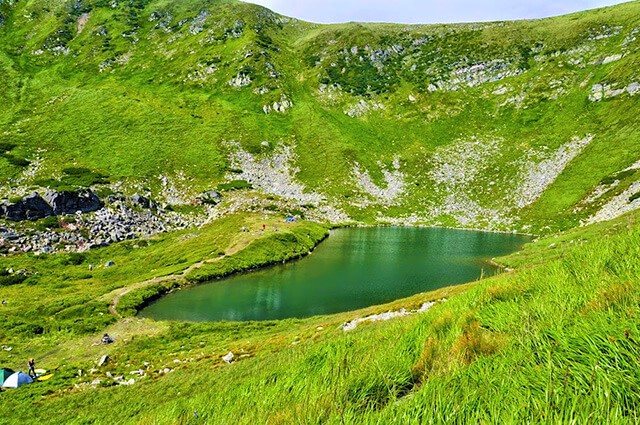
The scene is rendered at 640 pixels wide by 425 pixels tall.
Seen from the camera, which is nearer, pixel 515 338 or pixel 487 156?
pixel 515 338

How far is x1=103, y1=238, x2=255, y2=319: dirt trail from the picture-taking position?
44812mm

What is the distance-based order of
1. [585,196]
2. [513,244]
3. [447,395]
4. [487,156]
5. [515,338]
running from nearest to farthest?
[447,395]
[515,338]
[513,244]
[585,196]
[487,156]

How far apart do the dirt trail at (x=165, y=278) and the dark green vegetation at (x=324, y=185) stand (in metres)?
0.44

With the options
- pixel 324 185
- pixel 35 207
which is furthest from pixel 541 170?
pixel 35 207

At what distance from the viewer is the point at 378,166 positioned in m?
122

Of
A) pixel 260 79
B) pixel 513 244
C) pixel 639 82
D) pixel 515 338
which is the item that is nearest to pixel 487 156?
→ pixel 639 82

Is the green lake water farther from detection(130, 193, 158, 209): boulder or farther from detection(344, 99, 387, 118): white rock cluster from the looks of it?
detection(344, 99, 387, 118): white rock cluster

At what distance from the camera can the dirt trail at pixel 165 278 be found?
4481 cm

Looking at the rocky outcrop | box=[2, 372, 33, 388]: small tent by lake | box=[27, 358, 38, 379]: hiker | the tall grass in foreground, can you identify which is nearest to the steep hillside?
the rocky outcrop

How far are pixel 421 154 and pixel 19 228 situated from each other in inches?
4256

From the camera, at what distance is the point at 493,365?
3.46 m

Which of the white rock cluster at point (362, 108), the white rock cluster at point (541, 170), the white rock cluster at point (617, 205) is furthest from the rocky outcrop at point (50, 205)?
the white rock cluster at point (541, 170)

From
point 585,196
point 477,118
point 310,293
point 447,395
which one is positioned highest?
point 477,118

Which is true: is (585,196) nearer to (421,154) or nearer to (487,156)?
(487,156)
